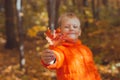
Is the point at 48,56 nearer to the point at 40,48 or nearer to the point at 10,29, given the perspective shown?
the point at 40,48

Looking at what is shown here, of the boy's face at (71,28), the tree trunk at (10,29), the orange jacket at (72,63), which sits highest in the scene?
the boy's face at (71,28)

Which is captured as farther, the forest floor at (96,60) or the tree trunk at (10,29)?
the tree trunk at (10,29)

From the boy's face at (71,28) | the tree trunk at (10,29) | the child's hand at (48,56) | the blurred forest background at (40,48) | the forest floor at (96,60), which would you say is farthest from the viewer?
the tree trunk at (10,29)

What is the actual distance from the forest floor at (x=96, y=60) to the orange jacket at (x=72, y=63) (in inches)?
238

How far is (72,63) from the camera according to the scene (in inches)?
118

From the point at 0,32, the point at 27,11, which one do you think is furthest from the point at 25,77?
the point at 27,11

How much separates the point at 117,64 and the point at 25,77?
10.4ft

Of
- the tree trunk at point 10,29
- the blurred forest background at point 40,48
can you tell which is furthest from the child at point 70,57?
the tree trunk at point 10,29

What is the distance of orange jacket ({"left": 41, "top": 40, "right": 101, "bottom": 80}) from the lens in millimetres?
2984

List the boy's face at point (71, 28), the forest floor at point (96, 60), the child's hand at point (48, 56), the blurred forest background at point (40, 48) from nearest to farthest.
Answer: the child's hand at point (48, 56)
the boy's face at point (71, 28)
the forest floor at point (96, 60)
the blurred forest background at point (40, 48)

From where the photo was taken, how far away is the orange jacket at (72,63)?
2.98 m

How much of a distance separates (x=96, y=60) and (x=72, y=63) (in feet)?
26.5

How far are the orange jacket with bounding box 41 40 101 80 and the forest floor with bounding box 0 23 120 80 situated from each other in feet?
19.8

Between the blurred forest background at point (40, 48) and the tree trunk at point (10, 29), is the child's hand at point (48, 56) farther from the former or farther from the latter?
the tree trunk at point (10, 29)
